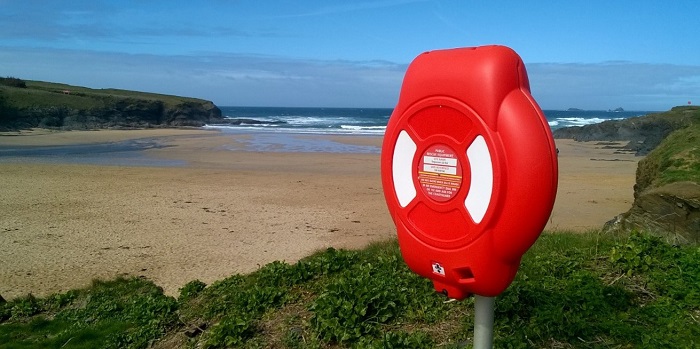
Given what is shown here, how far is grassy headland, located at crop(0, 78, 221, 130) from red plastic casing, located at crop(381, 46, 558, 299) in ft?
177

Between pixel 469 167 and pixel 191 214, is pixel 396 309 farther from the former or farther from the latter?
pixel 191 214

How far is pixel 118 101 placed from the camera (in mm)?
64688

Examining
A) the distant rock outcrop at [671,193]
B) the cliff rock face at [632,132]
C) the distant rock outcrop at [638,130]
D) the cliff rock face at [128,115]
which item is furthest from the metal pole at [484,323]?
the cliff rock face at [128,115]

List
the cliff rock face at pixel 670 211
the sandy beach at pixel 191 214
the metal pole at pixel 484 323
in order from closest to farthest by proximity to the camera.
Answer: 1. the metal pole at pixel 484 323
2. the cliff rock face at pixel 670 211
3. the sandy beach at pixel 191 214

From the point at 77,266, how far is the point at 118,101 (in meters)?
59.9

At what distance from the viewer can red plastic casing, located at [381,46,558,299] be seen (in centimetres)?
241

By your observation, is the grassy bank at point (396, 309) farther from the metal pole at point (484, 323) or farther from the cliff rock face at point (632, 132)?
the cliff rock face at point (632, 132)

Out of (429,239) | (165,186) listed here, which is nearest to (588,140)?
(165,186)

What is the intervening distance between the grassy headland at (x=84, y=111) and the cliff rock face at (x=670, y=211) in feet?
172

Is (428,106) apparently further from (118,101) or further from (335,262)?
(118,101)

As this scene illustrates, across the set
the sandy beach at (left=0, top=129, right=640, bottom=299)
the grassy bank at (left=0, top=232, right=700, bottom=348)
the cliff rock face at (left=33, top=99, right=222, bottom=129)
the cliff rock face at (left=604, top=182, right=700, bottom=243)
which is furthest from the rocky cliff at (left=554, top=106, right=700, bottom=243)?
the cliff rock face at (left=33, top=99, right=222, bottom=129)

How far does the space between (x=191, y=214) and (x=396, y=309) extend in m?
11.3

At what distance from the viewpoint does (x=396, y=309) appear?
4.21 meters

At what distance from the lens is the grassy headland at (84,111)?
5240cm
